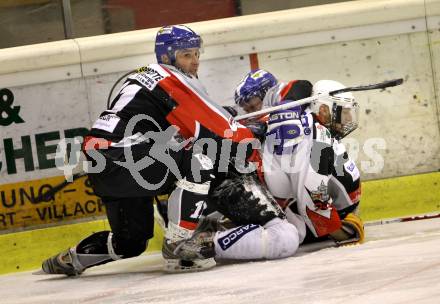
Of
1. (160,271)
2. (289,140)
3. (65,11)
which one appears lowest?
(160,271)

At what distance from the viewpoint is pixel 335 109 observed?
16.9 ft

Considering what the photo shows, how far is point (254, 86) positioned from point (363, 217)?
1117 millimetres

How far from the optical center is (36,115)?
5.72 m

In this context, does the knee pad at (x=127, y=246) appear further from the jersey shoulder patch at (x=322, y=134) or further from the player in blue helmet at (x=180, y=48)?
the jersey shoulder patch at (x=322, y=134)

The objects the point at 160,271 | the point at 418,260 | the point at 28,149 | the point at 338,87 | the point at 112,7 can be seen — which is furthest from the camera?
the point at 112,7

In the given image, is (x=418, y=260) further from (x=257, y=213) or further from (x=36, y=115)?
(x=36, y=115)

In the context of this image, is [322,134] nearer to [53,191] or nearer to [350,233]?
[350,233]

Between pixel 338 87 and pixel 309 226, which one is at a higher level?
pixel 338 87

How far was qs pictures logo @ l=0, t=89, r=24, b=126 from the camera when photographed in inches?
224

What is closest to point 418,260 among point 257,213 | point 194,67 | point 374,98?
point 257,213

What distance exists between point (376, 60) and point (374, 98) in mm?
219

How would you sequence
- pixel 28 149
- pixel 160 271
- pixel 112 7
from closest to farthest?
pixel 160 271
pixel 28 149
pixel 112 7

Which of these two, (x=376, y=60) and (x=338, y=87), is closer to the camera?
(x=338, y=87)

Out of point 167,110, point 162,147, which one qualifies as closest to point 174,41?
point 167,110
